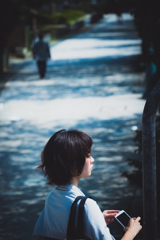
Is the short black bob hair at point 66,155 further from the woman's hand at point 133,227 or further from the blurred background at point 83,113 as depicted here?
the blurred background at point 83,113

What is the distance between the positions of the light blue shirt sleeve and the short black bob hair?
0.19 meters

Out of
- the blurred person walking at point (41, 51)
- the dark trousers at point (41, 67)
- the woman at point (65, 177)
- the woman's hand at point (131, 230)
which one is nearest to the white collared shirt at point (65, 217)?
the woman at point (65, 177)

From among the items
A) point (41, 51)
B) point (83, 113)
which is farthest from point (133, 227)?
point (41, 51)

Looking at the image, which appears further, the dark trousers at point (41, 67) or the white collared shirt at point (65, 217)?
the dark trousers at point (41, 67)

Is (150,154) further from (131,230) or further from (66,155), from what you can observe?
(66,155)

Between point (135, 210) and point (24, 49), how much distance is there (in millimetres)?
20605

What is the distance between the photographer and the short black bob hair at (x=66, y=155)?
216 centimetres

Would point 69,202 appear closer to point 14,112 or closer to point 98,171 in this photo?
point 98,171

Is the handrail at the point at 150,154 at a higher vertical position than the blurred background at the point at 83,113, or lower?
higher

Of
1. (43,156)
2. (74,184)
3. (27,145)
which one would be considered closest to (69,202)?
(74,184)

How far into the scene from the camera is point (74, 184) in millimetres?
2236

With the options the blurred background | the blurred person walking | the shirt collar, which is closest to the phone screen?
the shirt collar

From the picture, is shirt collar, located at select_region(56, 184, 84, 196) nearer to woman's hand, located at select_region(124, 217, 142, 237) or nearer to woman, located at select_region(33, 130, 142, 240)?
woman, located at select_region(33, 130, 142, 240)

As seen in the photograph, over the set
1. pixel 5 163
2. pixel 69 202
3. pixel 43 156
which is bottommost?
pixel 5 163
